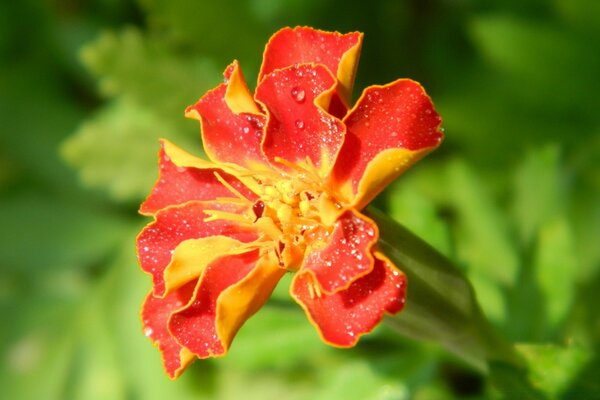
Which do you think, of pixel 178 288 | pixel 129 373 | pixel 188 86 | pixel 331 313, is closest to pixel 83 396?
pixel 129 373

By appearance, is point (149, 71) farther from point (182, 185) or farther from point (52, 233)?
point (182, 185)

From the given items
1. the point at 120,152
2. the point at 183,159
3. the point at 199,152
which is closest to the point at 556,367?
the point at 183,159

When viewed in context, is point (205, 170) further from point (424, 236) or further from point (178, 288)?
point (424, 236)

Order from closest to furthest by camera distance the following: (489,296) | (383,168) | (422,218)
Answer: (383,168) < (422,218) < (489,296)

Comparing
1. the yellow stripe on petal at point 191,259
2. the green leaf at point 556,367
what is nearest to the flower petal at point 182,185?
the yellow stripe on petal at point 191,259

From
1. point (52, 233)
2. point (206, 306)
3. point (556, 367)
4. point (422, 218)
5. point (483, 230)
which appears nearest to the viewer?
point (206, 306)

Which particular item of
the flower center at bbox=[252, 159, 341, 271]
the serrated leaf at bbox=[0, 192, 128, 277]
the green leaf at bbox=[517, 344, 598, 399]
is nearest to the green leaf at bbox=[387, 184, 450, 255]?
the green leaf at bbox=[517, 344, 598, 399]

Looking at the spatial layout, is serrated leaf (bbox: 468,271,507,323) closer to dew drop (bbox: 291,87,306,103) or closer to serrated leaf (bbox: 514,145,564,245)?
serrated leaf (bbox: 514,145,564,245)
